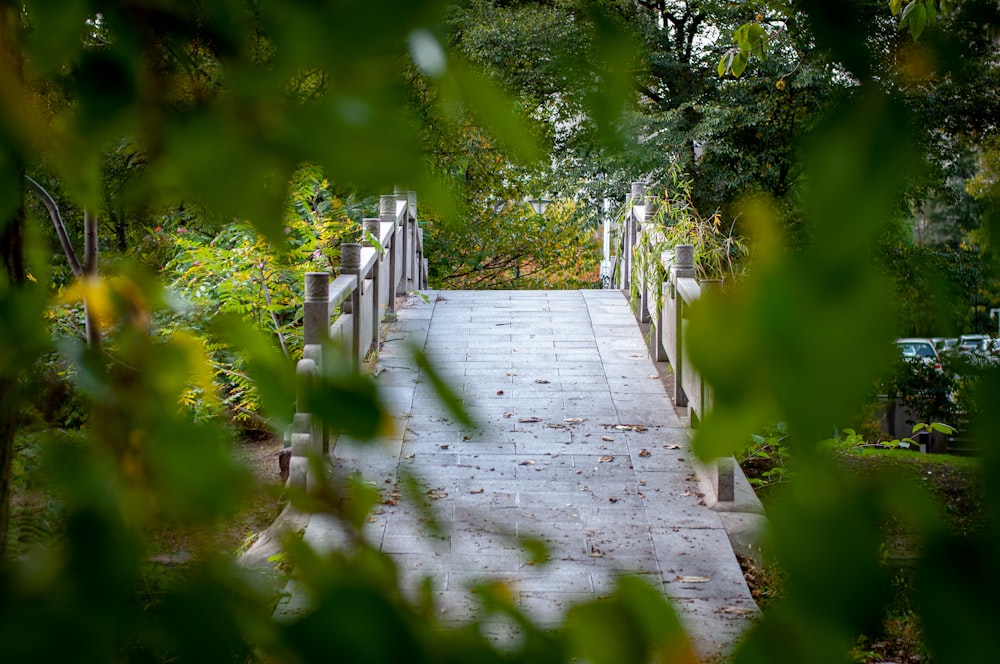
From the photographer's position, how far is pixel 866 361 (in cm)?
27

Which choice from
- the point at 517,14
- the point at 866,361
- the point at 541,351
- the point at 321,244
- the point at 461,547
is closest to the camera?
the point at 866,361

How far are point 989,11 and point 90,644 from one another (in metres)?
0.43

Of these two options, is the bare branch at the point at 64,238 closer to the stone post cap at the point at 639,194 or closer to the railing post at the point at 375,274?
the railing post at the point at 375,274

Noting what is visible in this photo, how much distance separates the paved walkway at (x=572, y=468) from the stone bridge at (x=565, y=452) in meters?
0.01

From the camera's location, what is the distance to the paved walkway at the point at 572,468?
363 centimetres

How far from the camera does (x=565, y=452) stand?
5.25m

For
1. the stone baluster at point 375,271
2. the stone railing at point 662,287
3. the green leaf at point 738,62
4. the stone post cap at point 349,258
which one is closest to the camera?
the green leaf at point 738,62

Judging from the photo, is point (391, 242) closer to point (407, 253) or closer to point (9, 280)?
point (407, 253)

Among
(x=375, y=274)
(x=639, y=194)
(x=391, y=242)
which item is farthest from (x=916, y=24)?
(x=639, y=194)

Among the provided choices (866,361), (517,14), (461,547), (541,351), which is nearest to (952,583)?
(866,361)

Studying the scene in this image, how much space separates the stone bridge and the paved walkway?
1 cm

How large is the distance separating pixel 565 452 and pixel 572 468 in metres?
0.25

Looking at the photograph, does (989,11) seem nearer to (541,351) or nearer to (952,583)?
(952,583)

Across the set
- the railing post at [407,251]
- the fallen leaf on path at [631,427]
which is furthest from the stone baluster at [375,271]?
the fallen leaf on path at [631,427]
